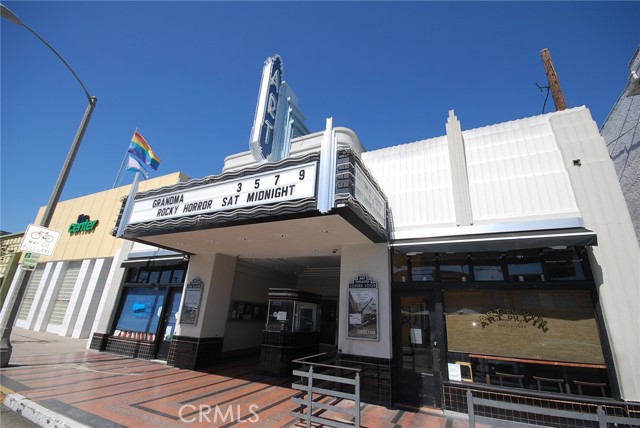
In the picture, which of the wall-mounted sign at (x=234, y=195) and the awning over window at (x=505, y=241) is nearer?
the awning over window at (x=505, y=241)

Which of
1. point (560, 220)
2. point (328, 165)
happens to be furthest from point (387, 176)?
point (560, 220)

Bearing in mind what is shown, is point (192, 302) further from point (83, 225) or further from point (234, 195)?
point (83, 225)

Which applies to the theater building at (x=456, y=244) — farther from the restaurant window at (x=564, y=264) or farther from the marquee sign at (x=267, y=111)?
the marquee sign at (x=267, y=111)

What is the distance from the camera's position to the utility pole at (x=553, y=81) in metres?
13.1

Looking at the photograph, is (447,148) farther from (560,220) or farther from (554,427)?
(554,427)

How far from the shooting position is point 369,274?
777 centimetres

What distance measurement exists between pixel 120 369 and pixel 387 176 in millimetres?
10447

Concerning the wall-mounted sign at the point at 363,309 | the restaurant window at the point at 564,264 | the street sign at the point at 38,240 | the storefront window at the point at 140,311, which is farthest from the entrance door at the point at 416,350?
the street sign at the point at 38,240

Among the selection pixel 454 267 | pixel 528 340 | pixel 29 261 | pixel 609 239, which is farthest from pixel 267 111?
pixel 609 239

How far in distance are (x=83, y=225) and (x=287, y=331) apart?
17026 millimetres

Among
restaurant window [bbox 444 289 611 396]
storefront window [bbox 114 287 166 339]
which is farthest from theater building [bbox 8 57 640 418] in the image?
storefront window [bbox 114 287 166 339]

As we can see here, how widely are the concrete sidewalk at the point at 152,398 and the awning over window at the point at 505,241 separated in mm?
3590

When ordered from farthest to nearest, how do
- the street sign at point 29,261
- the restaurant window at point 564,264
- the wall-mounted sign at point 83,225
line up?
the wall-mounted sign at point 83,225
the street sign at point 29,261
the restaurant window at point 564,264

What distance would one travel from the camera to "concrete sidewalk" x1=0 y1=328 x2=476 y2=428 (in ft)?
18.0
